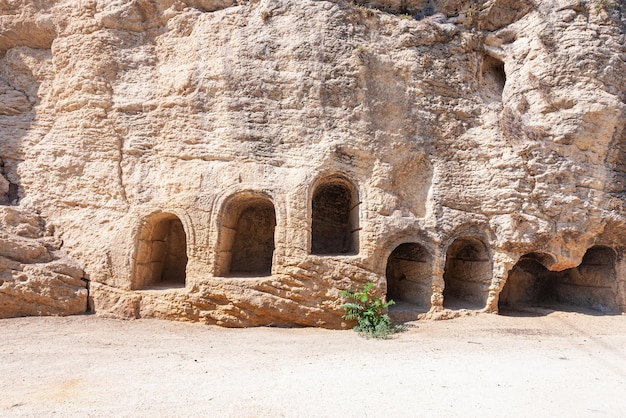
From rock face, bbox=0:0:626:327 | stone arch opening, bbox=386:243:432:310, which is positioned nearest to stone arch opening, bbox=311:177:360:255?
rock face, bbox=0:0:626:327

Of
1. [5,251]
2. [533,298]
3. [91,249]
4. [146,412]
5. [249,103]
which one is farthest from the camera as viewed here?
[533,298]

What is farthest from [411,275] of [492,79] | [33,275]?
[33,275]

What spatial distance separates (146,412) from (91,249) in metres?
6.33

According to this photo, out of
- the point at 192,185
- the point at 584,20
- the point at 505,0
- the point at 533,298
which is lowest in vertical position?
the point at 533,298

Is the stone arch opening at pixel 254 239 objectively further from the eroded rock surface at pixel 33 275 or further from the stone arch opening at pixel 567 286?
the stone arch opening at pixel 567 286

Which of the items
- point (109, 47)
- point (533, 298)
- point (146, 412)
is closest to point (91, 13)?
point (109, 47)

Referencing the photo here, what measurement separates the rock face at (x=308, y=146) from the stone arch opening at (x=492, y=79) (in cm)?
24

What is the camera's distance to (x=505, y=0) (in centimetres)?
1059

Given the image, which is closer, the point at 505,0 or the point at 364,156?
the point at 364,156

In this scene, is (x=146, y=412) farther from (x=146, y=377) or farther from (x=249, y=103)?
(x=249, y=103)

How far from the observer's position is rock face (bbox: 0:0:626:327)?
8.88 m

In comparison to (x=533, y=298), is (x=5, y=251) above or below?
above

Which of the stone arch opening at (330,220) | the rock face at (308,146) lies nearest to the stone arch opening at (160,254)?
the rock face at (308,146)

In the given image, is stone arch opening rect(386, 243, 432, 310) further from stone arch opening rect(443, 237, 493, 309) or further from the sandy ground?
the sandy ground
